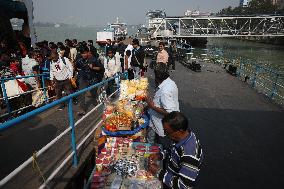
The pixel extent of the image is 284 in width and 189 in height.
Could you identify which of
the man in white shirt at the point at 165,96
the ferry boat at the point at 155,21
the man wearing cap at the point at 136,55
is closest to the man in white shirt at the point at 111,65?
the man wearing cap at the point at 136,55

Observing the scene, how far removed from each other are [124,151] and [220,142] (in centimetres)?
335

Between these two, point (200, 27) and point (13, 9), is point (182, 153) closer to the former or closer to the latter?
point (13, 9)

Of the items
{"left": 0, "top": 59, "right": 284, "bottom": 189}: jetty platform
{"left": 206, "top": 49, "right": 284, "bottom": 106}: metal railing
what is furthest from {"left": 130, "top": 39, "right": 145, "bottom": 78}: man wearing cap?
{"left": 206, "top": 49, "right": 284, "bottom": 106}: metal railing

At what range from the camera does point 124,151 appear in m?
3.83

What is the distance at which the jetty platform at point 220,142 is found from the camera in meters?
4.55

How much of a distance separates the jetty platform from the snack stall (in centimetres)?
78

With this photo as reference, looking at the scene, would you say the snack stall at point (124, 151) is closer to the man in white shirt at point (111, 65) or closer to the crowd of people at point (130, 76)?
the crowd of people at point (130, 76)

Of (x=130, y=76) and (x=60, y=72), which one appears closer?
(x=60, y=72)

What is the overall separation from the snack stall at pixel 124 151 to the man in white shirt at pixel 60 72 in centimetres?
237

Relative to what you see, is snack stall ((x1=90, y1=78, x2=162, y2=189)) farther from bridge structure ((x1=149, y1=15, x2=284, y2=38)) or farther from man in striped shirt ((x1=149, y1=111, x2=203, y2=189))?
bridge structure ((x1=149, y1=15, x2=284, y2=38))

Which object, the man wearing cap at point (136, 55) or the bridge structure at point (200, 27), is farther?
the bridge structure at point (200, 27)

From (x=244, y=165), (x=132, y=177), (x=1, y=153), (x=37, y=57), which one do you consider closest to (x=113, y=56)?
(x=37, y=57)

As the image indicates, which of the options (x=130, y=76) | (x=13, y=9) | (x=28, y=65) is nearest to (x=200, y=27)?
(x=13, y=9)

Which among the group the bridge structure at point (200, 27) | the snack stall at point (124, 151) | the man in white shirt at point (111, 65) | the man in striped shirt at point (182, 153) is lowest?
the snack stall at point (124, 151)
